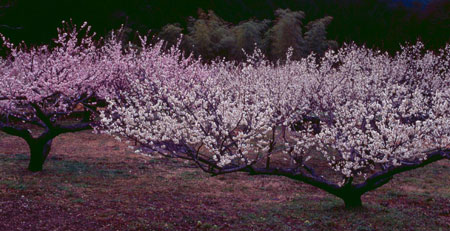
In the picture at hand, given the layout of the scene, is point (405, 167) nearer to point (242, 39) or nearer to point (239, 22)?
point (242, 39)

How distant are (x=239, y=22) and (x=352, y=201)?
4287 centimetres

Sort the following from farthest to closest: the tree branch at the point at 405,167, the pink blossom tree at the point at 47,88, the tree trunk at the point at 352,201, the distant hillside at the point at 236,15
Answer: the distant hillside at the point at 236,15, the pink blossom tree at the point at 47,88, the tree trunk at the point at 352,201, the tree branch at the point at 405,167

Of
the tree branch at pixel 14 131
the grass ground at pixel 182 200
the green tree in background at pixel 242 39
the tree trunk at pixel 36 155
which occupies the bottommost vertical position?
the grass ground at pixel 182 200

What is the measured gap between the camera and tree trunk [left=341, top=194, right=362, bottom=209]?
39.1 feet

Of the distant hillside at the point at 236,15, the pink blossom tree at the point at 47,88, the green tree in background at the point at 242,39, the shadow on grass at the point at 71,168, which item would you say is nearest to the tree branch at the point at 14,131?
the pink blossom tree at the point at 47,88

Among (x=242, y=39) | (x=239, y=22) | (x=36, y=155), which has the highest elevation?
(x=239, y=22)

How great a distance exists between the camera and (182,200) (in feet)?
Answer: 42.7

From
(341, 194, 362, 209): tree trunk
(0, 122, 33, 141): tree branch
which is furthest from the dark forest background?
(341, 194, 362, 209): tree trunk

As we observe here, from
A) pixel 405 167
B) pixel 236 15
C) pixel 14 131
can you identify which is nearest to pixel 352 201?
pixel 405 167

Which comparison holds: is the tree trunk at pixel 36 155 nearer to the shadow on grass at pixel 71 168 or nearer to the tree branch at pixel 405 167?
the shadow on grass at pixel 71 168

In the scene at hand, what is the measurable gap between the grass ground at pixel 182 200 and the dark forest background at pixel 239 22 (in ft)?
31.6

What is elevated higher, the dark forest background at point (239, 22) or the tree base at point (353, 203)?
the dark forest background at point (239, 22)

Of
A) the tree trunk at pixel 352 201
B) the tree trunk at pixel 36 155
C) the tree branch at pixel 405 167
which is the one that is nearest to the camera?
the tree branch at pixel 405 167

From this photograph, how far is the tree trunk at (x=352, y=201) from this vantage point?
11.9 m
